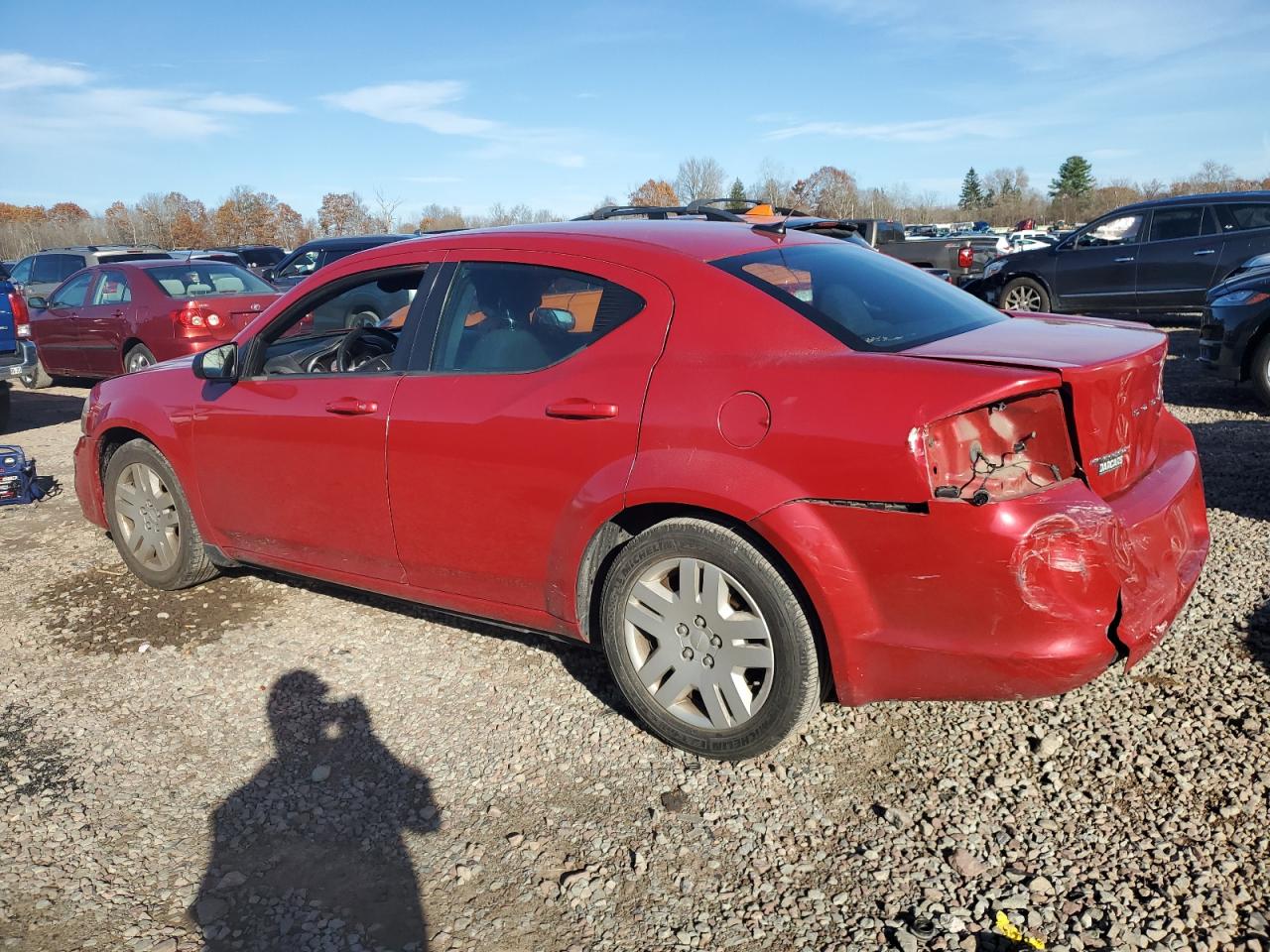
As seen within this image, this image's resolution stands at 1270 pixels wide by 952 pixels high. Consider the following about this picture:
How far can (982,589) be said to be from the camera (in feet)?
8.80

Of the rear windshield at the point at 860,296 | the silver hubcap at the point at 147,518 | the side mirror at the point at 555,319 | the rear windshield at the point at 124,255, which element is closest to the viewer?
the rear windshield at the point at 860,296

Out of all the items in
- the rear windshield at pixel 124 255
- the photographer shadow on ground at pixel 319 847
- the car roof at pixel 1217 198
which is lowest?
the photographer shadow on ground at pixel 319 847

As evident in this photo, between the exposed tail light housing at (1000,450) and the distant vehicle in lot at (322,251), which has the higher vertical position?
the distant vehicle in lot at (322,251)

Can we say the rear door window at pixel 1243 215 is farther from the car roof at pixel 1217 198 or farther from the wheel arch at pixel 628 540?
the wheel arch at pixel 628 540

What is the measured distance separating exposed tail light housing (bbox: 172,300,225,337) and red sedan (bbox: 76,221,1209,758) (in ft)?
24.1

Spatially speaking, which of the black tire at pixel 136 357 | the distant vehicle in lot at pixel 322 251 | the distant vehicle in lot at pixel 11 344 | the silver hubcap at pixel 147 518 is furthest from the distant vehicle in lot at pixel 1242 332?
the distant vehicle in lot at pixel 11 344

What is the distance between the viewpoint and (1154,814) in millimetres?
2789

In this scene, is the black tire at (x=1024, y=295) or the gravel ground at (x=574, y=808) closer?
the gravel ground at (x=574, y=808)

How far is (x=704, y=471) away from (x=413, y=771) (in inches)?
56.0

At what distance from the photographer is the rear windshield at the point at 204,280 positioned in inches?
448

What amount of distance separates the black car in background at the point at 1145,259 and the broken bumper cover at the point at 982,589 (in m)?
11.2

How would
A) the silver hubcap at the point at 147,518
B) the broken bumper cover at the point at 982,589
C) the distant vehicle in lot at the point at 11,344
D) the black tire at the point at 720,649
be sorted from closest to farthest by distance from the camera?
the broken bumper cover at the point at 982,589, the black tire at the point at 720,649, the silver hubcap at the point at 147,518, the distant vehicle in lot at the point at 11,344

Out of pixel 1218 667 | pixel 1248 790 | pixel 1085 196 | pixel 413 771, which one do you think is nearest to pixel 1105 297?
pixel 1218 667

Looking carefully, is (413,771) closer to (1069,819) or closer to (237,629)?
(237,629)
